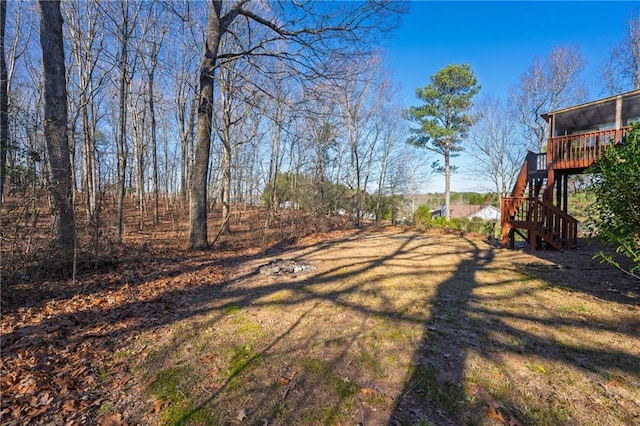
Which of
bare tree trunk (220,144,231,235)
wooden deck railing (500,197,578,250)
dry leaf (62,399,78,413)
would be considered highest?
bare tree trunk (220,144,231,235)

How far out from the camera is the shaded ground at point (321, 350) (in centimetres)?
208

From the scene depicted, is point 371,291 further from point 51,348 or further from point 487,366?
point 51,348

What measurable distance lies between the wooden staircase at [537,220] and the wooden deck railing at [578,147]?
1.53ft

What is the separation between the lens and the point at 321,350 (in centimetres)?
282

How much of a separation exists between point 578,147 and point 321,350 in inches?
395

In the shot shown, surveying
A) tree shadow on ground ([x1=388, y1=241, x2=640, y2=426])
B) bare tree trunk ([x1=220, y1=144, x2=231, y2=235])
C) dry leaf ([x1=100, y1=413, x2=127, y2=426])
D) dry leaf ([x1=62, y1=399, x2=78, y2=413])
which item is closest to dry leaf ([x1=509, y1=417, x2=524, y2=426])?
tree shadow on ground ([x1=388, y1=241, x2=640, y2=426])

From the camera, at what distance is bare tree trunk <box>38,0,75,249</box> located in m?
4.34

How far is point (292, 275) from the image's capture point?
5.37 meters

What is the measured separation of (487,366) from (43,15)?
764 centimetres

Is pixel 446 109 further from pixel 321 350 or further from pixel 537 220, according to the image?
pixel 321 350

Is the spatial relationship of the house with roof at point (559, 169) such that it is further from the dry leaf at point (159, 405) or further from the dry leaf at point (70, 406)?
the dry leaf at point (70, 406)

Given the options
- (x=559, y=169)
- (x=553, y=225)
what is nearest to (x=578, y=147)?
(x=559, y=169)

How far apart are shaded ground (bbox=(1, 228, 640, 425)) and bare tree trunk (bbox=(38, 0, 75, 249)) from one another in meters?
0.91

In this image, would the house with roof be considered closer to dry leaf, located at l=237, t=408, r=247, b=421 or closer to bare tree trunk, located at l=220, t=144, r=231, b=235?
bare tree trunk, located at l=220, t=144, r=231, b=235
